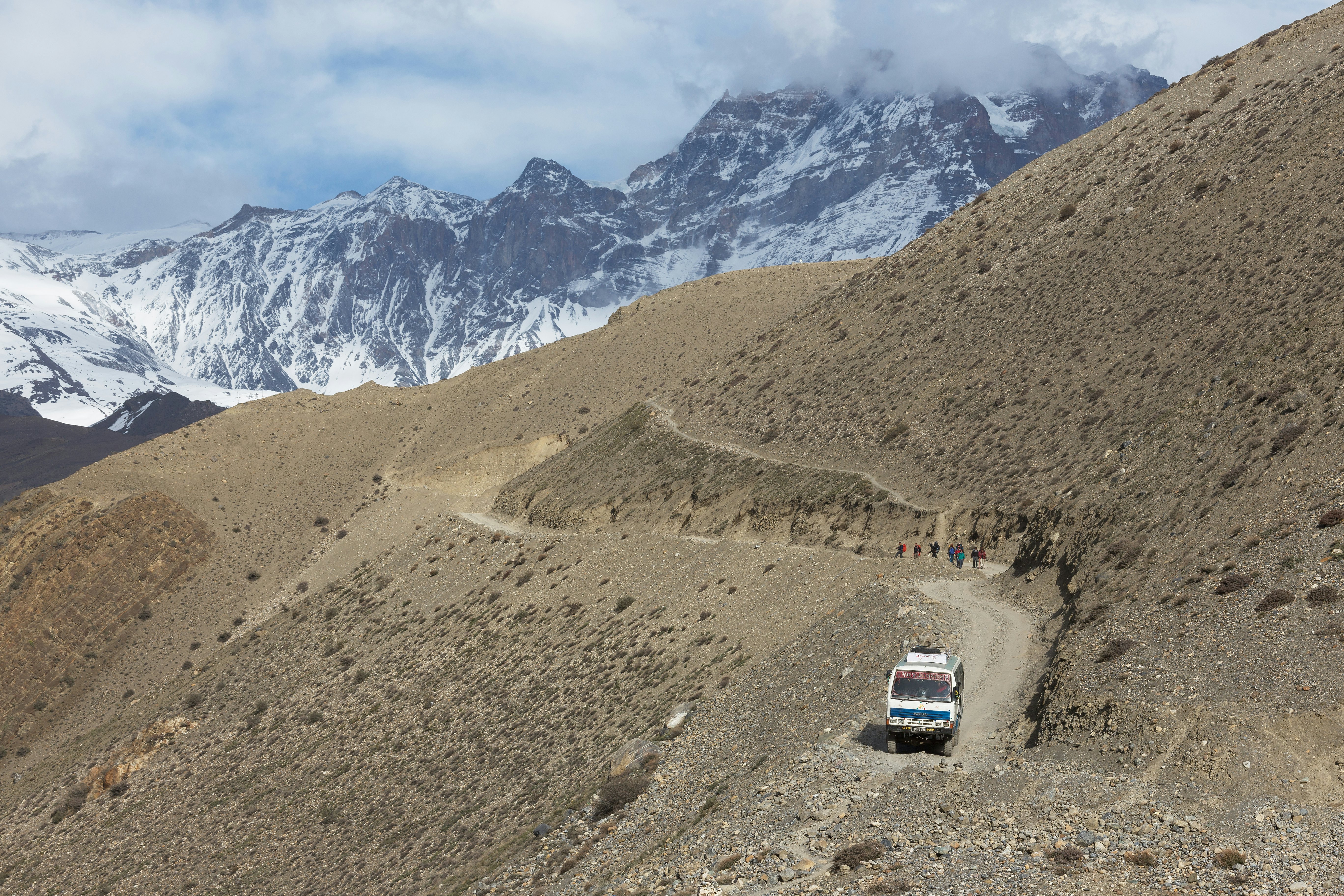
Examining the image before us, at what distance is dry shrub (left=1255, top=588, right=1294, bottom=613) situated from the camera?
22000 millimetres

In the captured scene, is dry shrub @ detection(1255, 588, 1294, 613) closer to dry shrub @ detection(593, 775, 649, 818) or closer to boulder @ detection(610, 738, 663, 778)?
dry shrub @ detection(593, 775, 649, 818)

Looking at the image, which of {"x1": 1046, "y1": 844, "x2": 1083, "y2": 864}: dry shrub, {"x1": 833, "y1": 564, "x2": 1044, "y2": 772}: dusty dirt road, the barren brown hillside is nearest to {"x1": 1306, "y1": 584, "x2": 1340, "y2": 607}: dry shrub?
the barren brown hillside

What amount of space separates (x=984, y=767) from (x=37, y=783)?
5614 centimetres

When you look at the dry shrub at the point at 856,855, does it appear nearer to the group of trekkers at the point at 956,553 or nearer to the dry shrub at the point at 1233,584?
the dry shrub at the point at 1233,584

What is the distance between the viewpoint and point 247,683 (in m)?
60.0

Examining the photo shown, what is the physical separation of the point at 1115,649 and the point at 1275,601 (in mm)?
3298

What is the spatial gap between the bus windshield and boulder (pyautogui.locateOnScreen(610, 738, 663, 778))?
8.07 m

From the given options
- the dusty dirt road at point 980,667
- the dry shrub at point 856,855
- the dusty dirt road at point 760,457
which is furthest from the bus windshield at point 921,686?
the dusty dirt road at point 760,457

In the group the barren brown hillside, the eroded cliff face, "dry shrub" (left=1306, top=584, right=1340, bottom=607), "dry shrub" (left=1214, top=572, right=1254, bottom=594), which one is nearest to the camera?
the barren brown hillside

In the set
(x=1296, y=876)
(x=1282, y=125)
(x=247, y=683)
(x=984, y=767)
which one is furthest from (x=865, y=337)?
(x=1296, y=876)

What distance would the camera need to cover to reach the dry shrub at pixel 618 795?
26688 millimetres

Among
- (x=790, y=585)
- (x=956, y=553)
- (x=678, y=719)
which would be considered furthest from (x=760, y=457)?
(x=678, y=719)

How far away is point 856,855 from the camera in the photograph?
18562 millimetres

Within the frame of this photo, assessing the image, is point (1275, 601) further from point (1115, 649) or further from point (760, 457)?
point (760, 457)
